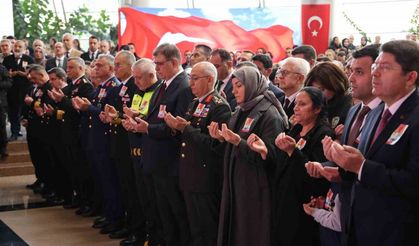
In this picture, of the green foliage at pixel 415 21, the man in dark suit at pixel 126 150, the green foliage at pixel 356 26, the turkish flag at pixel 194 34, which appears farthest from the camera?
the green foliage at pixel 356 26

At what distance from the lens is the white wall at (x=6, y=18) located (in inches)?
527

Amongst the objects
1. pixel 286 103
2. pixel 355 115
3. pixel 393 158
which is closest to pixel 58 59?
pixel 286 103

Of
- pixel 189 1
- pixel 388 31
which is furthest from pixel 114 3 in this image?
pixel 388 31

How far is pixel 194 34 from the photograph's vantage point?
1268cm

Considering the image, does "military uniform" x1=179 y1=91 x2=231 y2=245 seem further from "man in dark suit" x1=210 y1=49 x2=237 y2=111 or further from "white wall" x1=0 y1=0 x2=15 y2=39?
"white wall" x1=0 y1=0 x2=15 y2=39

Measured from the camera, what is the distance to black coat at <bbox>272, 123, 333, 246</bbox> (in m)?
3.63

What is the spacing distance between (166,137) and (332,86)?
1423mm

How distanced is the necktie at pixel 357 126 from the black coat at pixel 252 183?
2.51 feet

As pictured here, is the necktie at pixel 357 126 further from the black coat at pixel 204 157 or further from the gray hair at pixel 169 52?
the gray hair at pixel 169 52

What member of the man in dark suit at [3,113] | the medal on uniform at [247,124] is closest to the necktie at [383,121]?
the medal on uniform at [247,124]

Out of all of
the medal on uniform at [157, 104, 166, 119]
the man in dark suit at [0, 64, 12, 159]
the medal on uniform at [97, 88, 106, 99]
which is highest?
the medal on uniform at [157, 104, 166, 119]

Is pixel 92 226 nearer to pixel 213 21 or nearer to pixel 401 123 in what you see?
pixel 401 123

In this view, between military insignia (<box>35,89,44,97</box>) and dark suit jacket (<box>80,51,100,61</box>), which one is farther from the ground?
dark suit jacket (<box>80,51,100,61</box>)

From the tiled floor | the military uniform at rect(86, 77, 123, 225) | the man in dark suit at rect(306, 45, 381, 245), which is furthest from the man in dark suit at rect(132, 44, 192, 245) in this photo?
the man in dark suit at rect(306, 45, 381, 245)
